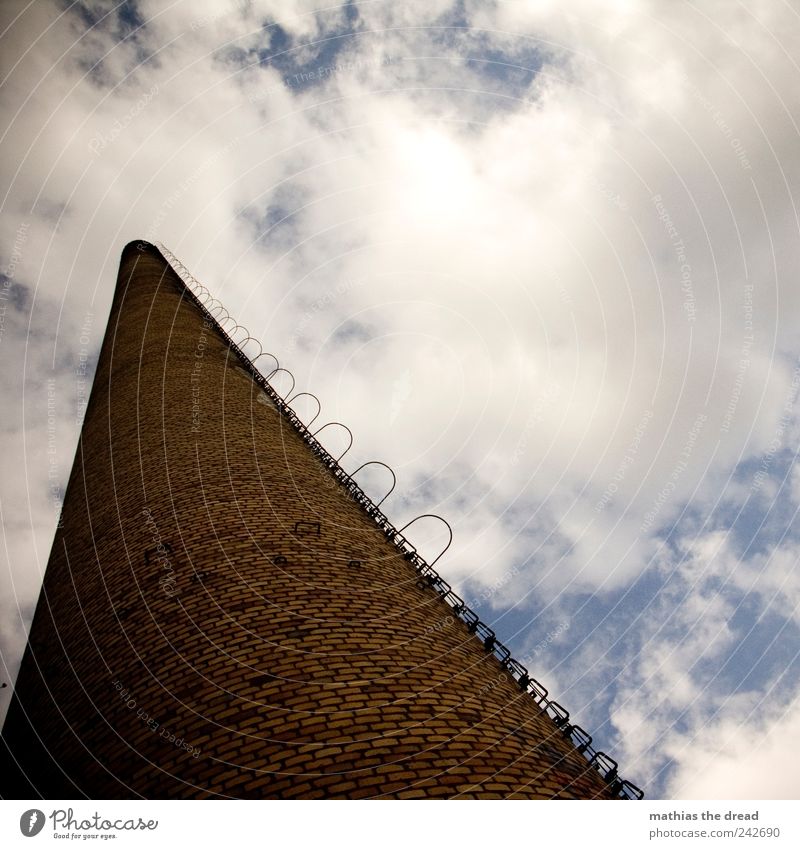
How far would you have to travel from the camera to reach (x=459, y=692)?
3674mm

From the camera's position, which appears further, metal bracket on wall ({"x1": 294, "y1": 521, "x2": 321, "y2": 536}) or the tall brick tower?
metal bracket on wall ({"x1": 294, "y1": 521, "x2": 321, "y2": 536})

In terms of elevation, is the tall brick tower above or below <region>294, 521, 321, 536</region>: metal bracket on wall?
below

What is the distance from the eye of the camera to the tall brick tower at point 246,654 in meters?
2.93

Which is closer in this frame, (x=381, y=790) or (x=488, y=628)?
(x=381, y=790)

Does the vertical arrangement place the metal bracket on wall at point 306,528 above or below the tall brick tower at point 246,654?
above

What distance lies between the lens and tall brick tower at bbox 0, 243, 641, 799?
2.93 meters

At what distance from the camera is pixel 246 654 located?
351cm

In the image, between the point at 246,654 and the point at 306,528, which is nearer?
the point at 246,654

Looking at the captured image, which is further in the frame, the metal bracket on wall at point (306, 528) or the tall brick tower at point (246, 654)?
the metal bracket on wall at point (306, 528)

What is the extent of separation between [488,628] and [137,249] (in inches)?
584

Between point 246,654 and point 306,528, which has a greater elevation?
point 306,528

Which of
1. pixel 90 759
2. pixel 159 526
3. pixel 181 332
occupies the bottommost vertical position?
pixel 90 759

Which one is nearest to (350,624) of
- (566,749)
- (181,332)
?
(566,749)
